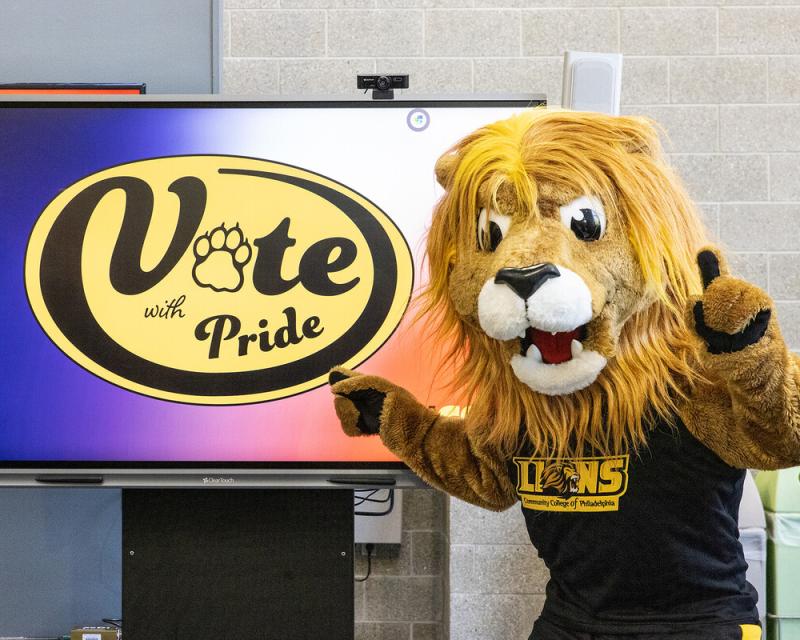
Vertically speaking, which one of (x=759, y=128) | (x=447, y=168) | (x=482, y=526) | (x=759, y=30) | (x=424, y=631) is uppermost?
(x=759, y=30)

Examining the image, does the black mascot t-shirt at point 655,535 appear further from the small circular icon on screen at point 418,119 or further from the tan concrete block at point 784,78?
the tan concrete block at point 784,78

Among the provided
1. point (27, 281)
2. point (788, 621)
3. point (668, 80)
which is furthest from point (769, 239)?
point (27, 281)

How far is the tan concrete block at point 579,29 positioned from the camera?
2494mm

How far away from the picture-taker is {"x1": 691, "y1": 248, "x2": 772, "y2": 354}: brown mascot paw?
101cm

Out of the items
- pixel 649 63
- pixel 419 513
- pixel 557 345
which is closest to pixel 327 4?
pixel 649 63

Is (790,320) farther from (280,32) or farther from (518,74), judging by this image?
(280,32)

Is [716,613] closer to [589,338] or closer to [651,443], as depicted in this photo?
[651,443]

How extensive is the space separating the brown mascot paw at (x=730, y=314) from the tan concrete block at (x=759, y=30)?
1.67m

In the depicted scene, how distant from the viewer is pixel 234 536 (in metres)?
1.62

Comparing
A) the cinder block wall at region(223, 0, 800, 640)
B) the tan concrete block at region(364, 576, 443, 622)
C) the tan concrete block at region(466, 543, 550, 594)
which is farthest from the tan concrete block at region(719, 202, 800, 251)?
the tan concrete block at region(364, 576, 443, 622)

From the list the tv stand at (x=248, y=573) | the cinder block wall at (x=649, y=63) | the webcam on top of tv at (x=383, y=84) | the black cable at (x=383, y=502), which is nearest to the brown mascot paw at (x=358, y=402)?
the tv stand at (x=248, y=573)

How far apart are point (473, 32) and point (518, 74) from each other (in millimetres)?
171

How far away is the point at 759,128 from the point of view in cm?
247

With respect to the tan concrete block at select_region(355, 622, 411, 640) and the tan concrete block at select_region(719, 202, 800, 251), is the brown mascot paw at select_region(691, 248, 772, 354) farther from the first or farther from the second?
the tan concrete block at select_region(355, 622, 411, 640)
